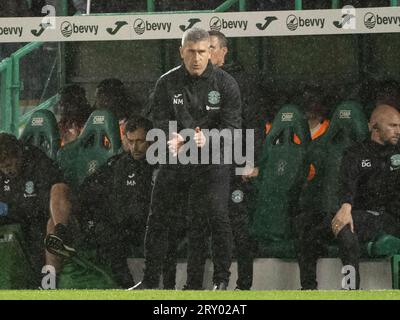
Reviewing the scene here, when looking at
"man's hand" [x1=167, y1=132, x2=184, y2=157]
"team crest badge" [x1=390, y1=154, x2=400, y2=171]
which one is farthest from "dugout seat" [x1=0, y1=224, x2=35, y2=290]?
"team crest badge" [x1=390, y1=154, x2=400, y2=171]

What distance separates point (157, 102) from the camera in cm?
1062

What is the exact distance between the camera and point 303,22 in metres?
10.7

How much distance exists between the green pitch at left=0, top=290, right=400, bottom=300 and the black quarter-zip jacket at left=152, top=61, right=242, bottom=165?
4.46ft

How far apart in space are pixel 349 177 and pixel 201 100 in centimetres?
119

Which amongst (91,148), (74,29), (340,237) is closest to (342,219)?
(340,237)

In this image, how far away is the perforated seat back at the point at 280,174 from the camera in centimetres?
1066

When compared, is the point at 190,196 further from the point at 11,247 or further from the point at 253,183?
the point at 11,247

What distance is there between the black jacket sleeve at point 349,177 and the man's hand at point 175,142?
3.89 feet

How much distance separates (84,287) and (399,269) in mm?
2315

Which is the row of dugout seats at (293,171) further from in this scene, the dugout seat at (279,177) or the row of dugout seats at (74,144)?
the row of dugout seats at (74,144)

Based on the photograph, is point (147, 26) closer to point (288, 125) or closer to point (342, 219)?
point (288, 125)

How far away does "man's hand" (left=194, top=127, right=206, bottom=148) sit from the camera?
10562 mm

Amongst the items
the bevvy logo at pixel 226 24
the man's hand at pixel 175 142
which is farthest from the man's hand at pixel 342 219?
the bevvy logo at pixel 226 24
